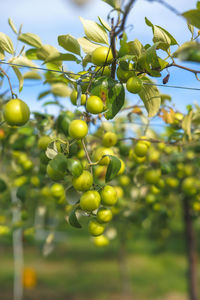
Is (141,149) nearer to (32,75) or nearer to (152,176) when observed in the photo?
(152,176)

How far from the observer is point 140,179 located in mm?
1493

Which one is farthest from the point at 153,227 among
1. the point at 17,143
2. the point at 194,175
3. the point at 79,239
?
the point at 79,239

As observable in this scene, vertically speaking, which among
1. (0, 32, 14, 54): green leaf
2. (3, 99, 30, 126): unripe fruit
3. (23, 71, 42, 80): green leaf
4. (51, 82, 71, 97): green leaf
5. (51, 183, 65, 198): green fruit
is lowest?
(51, 183, 65, 198): green fruit

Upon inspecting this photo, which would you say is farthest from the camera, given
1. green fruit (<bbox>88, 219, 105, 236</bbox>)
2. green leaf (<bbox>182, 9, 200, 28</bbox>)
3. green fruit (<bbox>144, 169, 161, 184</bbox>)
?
green fruit (<bbox>144, 169, 161, 184</bbox>)

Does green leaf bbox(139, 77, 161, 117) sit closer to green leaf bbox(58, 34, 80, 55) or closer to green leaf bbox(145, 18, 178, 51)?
green leaf bbox(145, 18, 178, 51)

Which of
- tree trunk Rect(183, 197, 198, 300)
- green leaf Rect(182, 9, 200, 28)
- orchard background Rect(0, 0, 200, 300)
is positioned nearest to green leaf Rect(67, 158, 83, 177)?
orchard background Rect(0, 0, 200, 300)

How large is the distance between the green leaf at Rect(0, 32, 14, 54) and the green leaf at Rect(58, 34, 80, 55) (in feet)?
0.55

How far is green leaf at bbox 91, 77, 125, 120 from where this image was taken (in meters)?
0.80

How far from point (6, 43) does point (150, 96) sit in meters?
0.48

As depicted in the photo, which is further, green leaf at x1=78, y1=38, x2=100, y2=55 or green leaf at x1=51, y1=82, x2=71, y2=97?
green leaf at x1=51, y1=82, x2=71, y2=97

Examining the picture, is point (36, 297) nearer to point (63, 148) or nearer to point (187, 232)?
point (187, 232)

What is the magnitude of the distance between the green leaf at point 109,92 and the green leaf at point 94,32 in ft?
0.40

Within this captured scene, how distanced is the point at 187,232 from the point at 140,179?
4.65ft

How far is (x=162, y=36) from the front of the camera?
0.82 m
